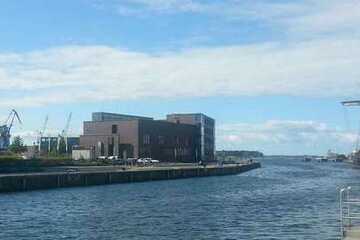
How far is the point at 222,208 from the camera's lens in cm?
6475

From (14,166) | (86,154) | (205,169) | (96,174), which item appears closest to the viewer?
(96,174)

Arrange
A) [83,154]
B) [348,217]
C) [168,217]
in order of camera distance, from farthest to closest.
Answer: [83,154]
[168,217]
[348,217]

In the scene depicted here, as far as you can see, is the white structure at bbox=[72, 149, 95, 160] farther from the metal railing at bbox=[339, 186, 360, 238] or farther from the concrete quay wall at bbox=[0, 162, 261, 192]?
the metal railing at bbox=[339, 186, 360, 238]

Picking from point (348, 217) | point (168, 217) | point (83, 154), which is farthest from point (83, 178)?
point (83, 154)

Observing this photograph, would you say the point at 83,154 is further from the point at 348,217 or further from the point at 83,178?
the point at 348,217

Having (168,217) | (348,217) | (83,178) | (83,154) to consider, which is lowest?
(168,217)

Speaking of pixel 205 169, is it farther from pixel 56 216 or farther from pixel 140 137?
pixel 56 216

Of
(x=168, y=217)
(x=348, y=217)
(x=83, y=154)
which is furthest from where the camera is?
(x=83, y=154)

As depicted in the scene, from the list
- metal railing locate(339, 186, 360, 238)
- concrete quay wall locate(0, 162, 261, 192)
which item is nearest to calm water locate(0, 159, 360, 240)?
metal railing locate(339, 186, 360, 238)

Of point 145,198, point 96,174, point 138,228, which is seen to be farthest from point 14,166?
point 138,228

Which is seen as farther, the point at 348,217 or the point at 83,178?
the point at 83,178

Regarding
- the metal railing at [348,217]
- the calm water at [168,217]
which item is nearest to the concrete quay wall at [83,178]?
the calm water at [168,217]

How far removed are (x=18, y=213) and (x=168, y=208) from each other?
1479 cm

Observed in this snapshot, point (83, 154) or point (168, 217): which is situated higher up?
point (83, 154)
